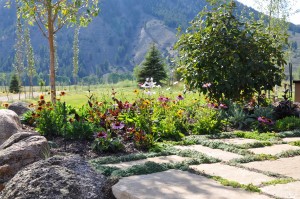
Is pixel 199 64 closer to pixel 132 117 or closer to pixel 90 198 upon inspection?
pixel 132 117

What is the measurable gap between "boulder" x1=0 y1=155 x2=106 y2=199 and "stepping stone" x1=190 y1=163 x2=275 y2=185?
3.72ft

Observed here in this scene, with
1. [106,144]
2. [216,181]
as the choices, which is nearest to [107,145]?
[106,144]

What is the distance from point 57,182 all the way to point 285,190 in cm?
197

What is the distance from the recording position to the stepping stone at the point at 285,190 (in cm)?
332

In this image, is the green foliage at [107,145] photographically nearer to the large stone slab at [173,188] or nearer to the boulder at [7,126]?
the large stone slab at [173,188]

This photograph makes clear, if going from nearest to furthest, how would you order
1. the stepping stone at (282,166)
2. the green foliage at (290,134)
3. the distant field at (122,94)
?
the stepping stone at (282,166)
the green foliage at (290,134)
the distant field at (122,94)

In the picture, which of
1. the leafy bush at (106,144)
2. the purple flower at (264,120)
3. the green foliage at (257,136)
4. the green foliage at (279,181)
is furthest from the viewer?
the purple flower at (264,120)

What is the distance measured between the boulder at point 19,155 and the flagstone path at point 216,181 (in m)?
0.87

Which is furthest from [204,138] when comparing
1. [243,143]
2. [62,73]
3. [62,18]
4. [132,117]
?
[62,73]

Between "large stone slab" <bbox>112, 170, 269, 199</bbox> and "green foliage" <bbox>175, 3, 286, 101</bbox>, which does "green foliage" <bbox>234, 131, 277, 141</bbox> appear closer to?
"green foliage" <bbox>175, 3, 286, 101</bbox>

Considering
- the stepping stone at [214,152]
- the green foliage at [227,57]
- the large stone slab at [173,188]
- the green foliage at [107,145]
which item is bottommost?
the stepping stone at [214,152]

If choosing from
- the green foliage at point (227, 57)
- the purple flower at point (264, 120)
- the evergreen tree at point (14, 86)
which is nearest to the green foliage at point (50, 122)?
the green foliage at point (227, 57)

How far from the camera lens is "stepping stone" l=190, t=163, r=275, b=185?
12.6 feet

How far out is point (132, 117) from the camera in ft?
23.0
